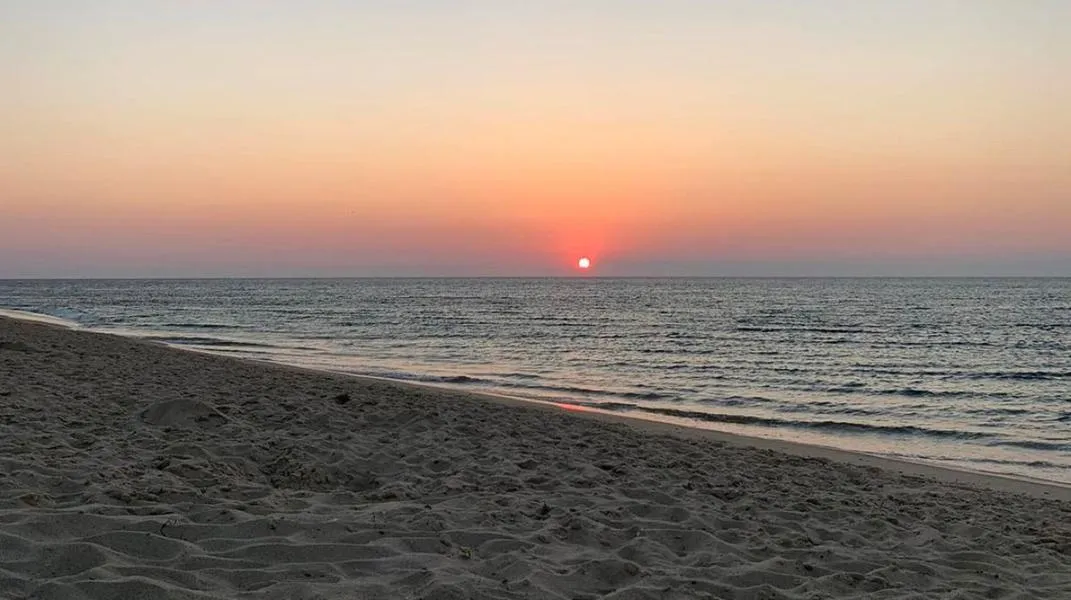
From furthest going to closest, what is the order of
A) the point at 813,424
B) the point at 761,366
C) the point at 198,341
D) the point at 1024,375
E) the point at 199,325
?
1. the point at 199,325
2. the point at 198,341
3. the point at 761,366
4. the point at 1024,375
5. the point at 813,424

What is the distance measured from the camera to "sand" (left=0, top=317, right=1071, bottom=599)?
14.6ft

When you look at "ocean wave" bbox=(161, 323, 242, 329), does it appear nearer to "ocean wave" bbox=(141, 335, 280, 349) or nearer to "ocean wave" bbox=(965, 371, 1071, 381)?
"ocean wave" bbox=(141, 335, 280, 349)

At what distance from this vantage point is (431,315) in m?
54.1

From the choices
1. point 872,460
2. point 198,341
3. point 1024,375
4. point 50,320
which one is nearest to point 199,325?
point 50,320

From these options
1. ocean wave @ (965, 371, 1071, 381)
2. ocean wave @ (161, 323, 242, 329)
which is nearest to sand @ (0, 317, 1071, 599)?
ocean wave @ (965, 371, 1071, 381)

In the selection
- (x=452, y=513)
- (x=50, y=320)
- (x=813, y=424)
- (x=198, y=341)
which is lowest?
(x=813, y=424)

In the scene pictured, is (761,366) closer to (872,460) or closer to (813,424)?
(813,424)

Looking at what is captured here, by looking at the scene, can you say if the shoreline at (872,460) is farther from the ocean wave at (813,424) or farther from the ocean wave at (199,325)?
the ocean wave at (199,325)

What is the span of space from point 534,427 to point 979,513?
223 inches

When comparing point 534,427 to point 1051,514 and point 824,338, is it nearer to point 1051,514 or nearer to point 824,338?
point 1051,514

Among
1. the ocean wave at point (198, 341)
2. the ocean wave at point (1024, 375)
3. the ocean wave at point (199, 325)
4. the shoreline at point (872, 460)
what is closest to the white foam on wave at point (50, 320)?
the ocean wave at point (199, 325)

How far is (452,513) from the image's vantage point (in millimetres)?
5887

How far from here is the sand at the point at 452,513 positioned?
4461 millimetres

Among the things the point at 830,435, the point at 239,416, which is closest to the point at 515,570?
the point at 239,416
